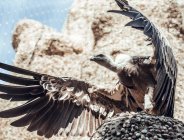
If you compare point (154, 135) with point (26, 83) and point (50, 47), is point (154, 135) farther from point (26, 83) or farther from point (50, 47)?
point (50, 47)

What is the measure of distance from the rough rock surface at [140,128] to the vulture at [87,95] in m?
0.41

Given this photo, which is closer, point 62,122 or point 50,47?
point 62,122

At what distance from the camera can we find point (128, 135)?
2.75 m

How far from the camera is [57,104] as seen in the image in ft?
12.4

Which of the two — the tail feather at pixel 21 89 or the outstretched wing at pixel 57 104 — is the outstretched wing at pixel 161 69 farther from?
the tail feather at pixel 21 89

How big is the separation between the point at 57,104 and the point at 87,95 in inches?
8.2

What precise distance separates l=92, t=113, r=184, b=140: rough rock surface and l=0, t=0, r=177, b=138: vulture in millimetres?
410

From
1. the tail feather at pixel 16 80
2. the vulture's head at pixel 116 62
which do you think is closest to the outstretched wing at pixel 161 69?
the vulture's head at pixel 116 62

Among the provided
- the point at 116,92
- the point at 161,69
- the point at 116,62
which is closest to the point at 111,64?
the point at 116,62

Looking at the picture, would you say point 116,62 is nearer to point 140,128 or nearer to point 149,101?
point 149,101

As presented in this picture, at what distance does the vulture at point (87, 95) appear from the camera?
10.9ft

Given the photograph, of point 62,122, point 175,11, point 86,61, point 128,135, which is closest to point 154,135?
point 128,135

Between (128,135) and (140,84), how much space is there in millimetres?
781

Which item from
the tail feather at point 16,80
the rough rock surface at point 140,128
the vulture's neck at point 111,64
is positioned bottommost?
the rough rock surface at point 140,128
